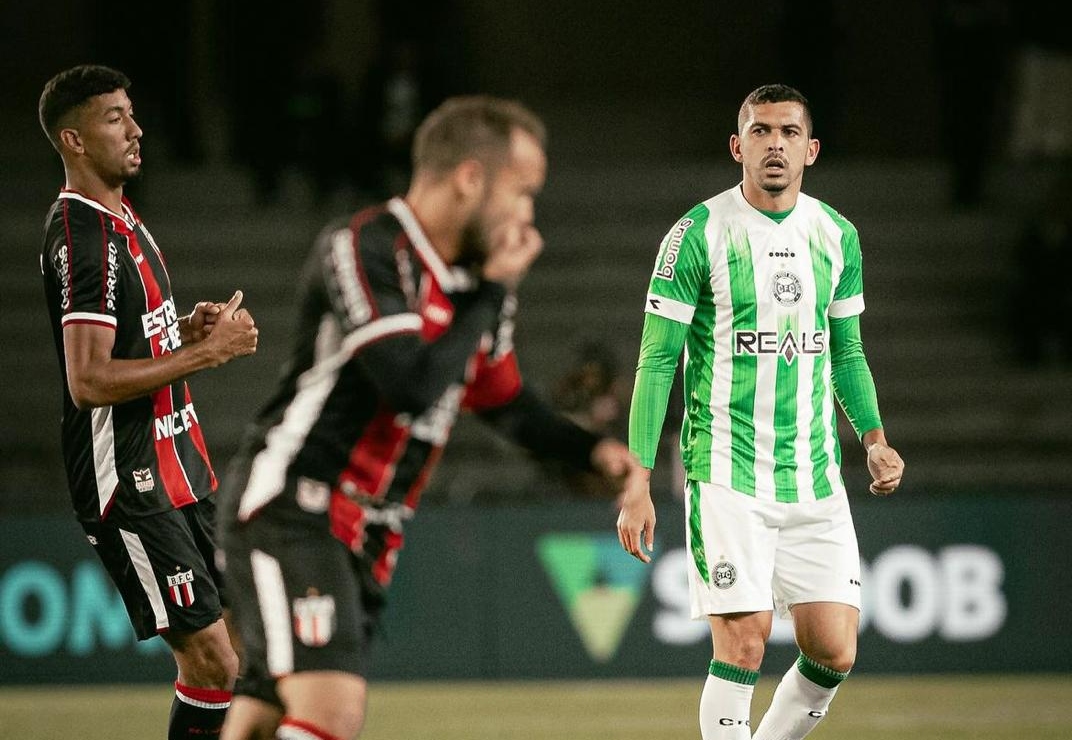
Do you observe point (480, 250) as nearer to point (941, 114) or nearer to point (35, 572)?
point (35, 572)

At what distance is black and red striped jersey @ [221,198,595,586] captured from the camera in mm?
3730

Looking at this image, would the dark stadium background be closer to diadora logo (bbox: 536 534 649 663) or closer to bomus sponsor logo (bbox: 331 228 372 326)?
diadora logo (bbox: 536 534 649 663)

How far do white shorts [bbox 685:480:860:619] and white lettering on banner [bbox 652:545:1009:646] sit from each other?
3.95m

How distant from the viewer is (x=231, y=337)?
4566 mm

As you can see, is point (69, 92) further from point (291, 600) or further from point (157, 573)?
point (291, 600)

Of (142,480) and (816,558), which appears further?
(816,558)

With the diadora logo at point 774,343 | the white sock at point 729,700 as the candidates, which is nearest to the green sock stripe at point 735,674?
the white sock at point 729,700

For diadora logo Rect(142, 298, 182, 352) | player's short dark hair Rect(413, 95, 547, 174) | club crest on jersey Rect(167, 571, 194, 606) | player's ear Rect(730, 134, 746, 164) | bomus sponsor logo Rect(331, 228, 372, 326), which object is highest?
player's short dark hair Rect(413, 95, 547, 174)

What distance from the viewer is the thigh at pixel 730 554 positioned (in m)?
5.25

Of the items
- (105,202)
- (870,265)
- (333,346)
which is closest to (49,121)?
(105,202)

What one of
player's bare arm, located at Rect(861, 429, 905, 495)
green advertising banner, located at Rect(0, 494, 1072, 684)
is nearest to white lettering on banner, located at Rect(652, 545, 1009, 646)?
green advertising banner, located at Rect(0, 494, 1072, 684)

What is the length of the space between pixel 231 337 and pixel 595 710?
14.7 ft

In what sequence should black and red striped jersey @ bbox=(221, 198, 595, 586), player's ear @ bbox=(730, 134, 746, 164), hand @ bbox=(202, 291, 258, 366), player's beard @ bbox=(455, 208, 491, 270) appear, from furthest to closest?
player's ear @ bbox=(730, 134, 746, 164), hand @ bbox=(202, 291, 258, 366), player's beard @ bbox=(455, 208, 491, 270), black and red striped jersey @ bbox=(221, 198, 595, 586)

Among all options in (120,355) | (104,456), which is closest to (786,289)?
(120,355)
